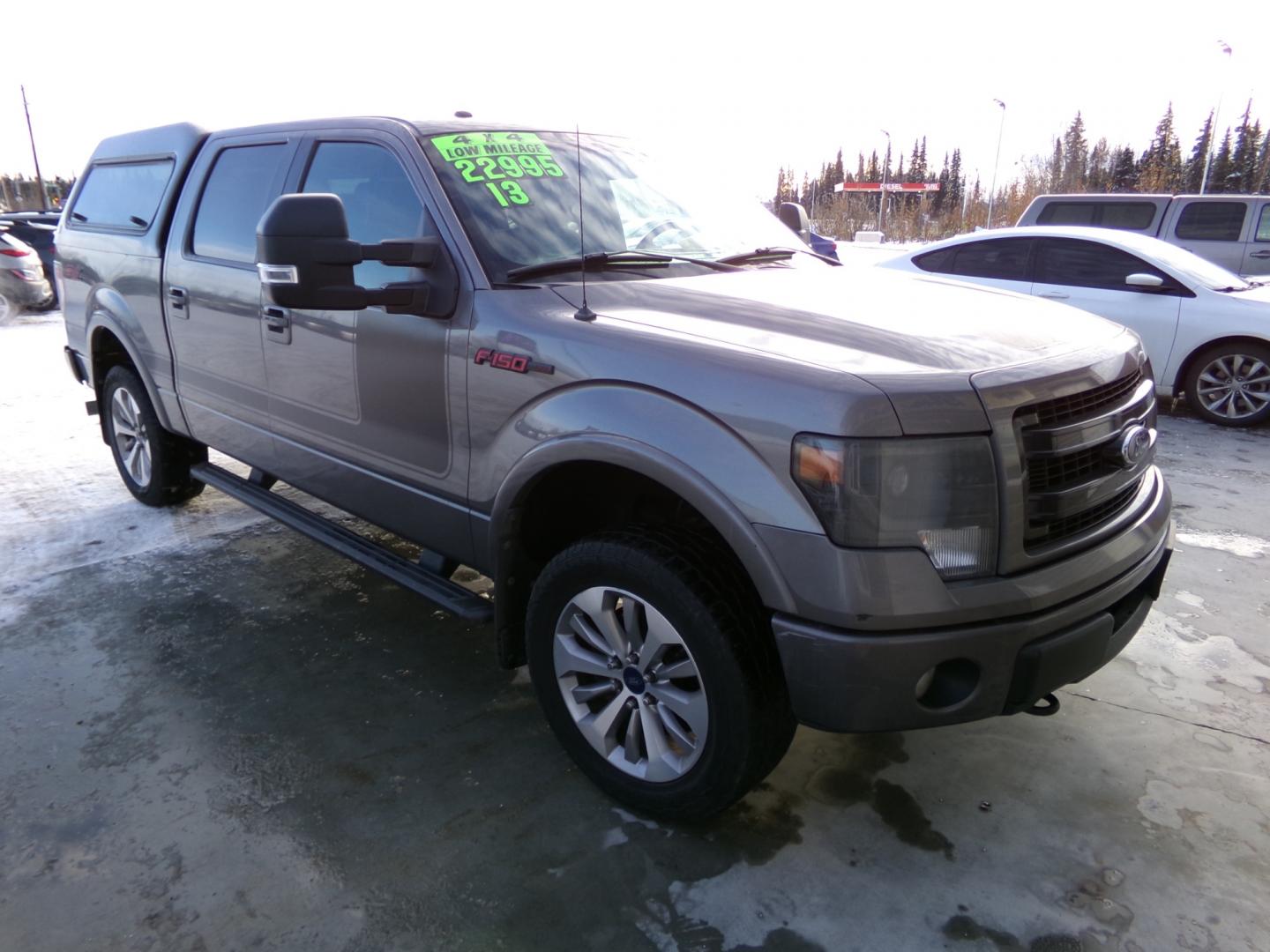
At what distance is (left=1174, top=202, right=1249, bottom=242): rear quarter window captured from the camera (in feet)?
36.6

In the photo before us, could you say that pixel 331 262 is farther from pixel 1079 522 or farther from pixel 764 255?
pixel 1079 522

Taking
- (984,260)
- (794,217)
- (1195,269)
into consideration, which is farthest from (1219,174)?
(794,217)

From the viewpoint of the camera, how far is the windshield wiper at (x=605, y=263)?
275 cm

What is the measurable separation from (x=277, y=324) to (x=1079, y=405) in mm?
2837

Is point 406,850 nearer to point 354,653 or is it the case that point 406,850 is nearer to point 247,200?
point 354,653

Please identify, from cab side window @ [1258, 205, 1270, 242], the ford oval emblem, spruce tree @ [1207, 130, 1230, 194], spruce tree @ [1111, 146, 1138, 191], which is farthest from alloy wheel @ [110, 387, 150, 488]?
spruce tree @ [1111, 146, 1138, 191]

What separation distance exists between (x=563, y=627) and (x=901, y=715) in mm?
979

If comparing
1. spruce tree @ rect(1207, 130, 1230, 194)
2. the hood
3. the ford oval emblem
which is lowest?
the ford oval emblem

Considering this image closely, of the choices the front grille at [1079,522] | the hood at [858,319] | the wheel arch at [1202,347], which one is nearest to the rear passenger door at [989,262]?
the wheel arch at [1202,347]

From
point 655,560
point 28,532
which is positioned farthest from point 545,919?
point 28,532

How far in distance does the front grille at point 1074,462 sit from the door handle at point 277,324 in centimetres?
265

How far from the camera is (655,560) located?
226 cm

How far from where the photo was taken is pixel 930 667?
2.01 m

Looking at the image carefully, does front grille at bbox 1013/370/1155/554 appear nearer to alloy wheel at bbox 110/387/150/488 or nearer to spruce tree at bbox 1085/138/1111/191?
alloy wheel at bbox 110/387/150/488
